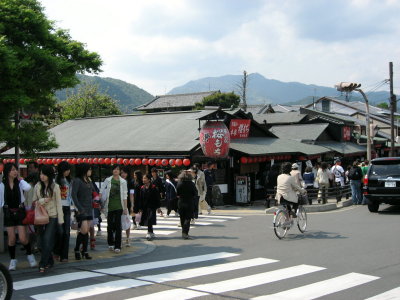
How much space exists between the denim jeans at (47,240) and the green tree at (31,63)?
251cm

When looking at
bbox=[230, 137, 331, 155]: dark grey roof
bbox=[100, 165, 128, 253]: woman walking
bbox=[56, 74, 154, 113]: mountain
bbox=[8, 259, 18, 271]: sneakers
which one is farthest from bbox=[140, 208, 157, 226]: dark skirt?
bbox=[56, 74, 154, 113]: mountain

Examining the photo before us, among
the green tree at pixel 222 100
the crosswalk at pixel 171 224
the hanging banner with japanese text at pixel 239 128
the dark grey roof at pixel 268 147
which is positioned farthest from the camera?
the green tree at pixel 222 100

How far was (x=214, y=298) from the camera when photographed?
258 inches

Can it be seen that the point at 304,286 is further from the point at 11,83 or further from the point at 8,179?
the point at 11,83

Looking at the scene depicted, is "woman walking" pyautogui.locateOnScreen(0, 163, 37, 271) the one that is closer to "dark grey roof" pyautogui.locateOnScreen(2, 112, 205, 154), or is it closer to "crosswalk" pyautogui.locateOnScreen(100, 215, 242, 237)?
"crosswalk" pyautogui.locateOnScreen(100, 215, 242, 237)

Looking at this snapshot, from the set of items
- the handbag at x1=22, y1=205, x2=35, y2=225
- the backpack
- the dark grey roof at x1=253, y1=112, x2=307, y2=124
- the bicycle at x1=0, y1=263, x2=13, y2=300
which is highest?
the dark grey roof at x1=253, y1=112, x2=307, y2=124

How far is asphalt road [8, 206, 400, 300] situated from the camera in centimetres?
688

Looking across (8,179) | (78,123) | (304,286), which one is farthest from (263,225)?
(78,123)

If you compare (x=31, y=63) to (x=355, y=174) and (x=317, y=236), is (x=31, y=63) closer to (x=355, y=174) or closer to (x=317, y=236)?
(x=317, y=236)

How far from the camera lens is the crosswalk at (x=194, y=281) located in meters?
6.75

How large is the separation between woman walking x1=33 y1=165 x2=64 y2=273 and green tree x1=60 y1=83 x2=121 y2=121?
39174 millimetres

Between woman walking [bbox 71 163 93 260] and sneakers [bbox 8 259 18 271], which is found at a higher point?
woman walking [bbox 71 163 93 260]

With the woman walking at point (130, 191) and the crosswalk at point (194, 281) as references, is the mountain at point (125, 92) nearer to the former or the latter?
the woman walking at point (130, 191)

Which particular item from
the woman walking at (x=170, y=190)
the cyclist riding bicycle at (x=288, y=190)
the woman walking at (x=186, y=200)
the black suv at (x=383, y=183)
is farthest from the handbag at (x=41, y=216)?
the black suv at (x=383, y=183)
